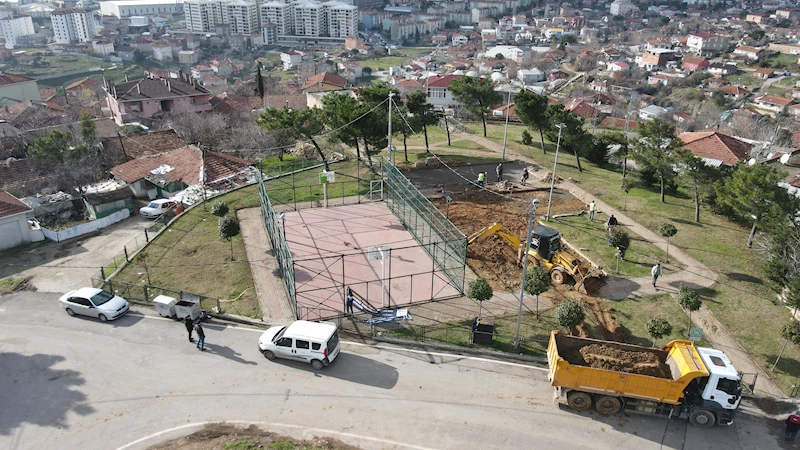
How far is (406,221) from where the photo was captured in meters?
30.5

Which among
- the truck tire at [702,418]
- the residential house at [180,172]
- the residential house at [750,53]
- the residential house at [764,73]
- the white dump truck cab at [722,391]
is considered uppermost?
the white dump truck cab at [722,391]

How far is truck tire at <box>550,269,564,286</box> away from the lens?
25141 mm

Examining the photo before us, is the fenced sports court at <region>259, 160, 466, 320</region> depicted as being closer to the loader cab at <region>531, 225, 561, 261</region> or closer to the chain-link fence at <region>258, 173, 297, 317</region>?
the chain-link fence at <region>258, 173, 297, 317</region>

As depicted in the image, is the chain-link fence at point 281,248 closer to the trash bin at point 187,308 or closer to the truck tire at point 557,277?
the trash bin at point 187,308

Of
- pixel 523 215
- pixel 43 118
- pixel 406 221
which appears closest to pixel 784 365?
pixel 523 215

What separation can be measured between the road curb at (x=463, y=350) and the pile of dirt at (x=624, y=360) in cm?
244

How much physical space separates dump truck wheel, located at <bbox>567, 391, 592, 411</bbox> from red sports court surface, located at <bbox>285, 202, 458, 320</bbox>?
26.0 ft

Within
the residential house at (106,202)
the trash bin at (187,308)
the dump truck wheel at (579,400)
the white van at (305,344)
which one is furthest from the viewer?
the residential house at (106,202)

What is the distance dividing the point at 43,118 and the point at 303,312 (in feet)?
180

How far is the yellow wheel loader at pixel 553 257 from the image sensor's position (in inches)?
982

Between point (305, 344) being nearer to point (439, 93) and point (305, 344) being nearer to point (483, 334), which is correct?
point (483, 334)

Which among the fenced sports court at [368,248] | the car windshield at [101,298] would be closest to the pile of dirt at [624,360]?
the fenced sports court at [368,248]

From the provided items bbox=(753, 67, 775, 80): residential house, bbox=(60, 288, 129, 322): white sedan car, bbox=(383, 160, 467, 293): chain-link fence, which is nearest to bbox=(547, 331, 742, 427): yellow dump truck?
bbox=(383, 160, 467, 293): chain-link fence

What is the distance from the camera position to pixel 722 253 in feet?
92.8
